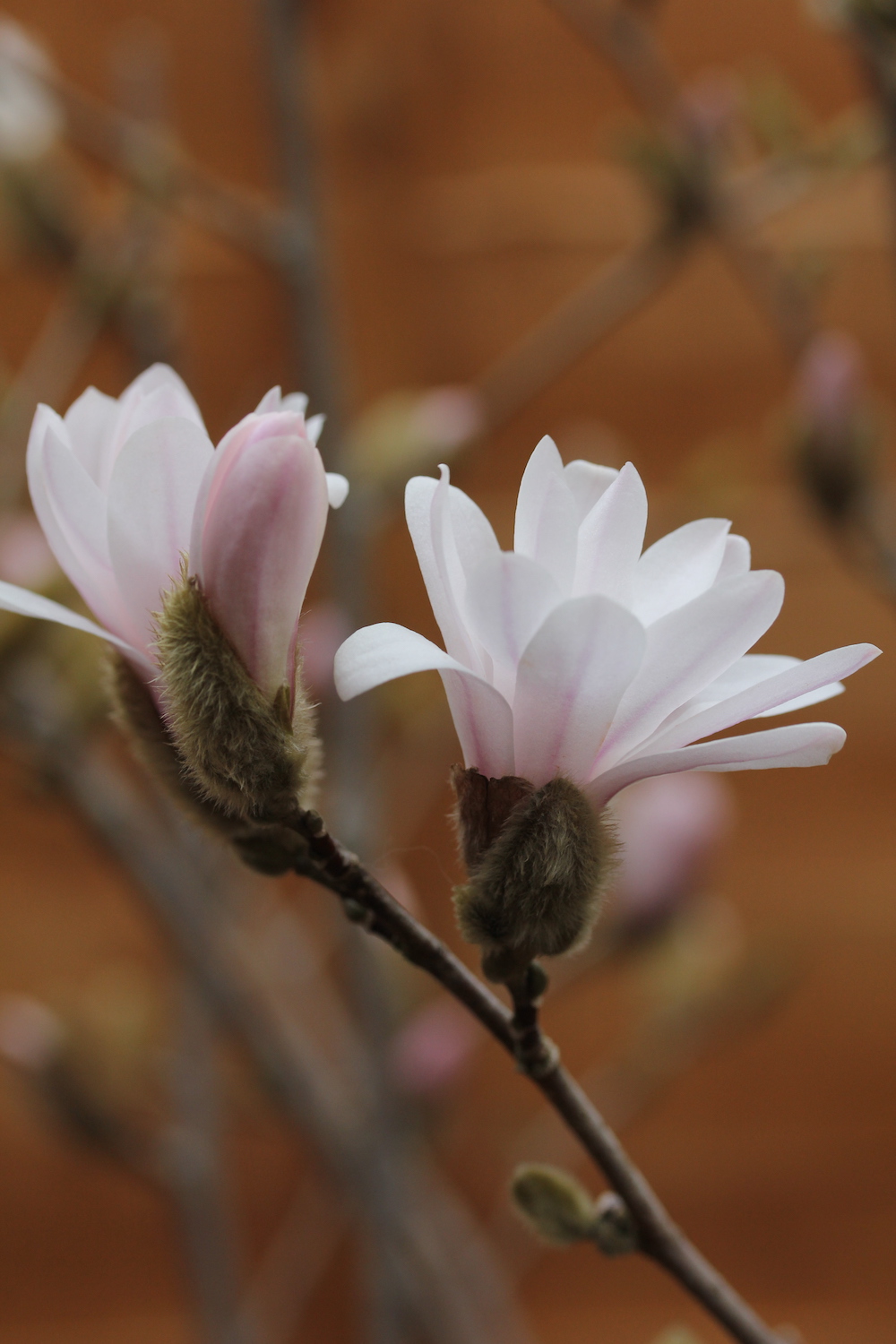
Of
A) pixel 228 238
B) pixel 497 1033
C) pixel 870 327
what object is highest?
pixel 870 327

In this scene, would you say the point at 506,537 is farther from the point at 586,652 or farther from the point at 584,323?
the point at 586,652

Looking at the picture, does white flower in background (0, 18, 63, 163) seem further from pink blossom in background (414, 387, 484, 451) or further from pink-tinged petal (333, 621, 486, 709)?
pink-tinged petal (333, 621, 486, 709)

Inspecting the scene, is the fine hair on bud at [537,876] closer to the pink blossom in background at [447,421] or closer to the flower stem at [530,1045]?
the flower stem at [530,1045]

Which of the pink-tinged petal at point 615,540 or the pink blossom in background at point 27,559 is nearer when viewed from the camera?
the pink-tinged petal at point 615,540

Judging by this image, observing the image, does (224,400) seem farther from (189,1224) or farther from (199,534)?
(199,534)

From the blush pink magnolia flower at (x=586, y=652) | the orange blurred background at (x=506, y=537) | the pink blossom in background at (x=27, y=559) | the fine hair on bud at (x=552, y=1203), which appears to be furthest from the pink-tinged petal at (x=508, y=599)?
the orange blurred background at (x=506, y=537)

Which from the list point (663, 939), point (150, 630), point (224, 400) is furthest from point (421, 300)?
point (150, 630)

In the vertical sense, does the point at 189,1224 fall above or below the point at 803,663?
below

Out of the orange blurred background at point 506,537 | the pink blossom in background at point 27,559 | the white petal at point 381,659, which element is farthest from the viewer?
the orange blurred background at point 506,537
